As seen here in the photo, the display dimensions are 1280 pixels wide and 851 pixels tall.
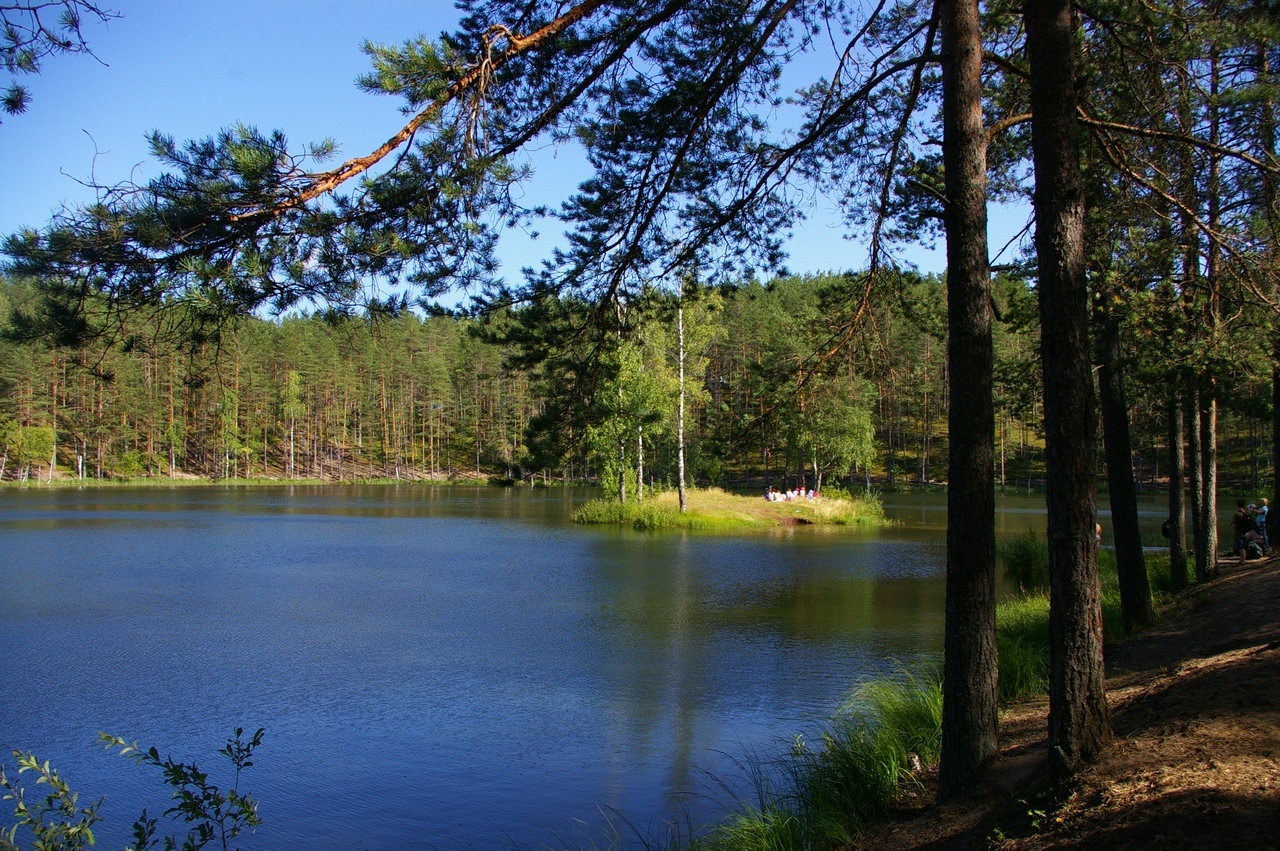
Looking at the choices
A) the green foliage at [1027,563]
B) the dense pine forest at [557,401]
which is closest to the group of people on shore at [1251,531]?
the dense pine forest at [557,401]

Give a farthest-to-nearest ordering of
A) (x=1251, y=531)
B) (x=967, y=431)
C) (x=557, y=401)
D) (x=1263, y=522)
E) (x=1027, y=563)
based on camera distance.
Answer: (x=1027, y=563) → (x=1263, y=522) → (x=1251, y=531) → (x=557, y=401) → (x=967, y=431)

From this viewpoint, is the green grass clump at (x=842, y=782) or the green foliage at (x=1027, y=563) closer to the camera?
the green grass clump at (x=842, y=782)

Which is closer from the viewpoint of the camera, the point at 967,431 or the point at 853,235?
the point at 967,431

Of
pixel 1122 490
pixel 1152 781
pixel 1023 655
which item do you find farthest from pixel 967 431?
pixel 1122 490

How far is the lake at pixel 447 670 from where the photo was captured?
7156mm

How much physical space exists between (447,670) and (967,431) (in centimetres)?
812

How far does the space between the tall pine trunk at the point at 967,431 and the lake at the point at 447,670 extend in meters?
2.41

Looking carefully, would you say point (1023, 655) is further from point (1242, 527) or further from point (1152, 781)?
point (1242, 527)

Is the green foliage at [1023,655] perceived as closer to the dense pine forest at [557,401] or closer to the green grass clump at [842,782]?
the green grass clump at [842,782]

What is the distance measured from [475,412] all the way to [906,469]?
1551 inches

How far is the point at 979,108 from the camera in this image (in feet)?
17.2

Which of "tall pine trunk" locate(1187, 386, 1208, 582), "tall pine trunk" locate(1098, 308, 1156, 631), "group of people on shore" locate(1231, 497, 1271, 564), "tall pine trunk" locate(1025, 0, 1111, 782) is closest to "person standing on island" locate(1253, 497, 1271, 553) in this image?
"group of people on shore" locate(1231, 497, 1271, 564)

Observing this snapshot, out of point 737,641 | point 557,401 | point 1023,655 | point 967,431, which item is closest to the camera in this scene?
point 967,431

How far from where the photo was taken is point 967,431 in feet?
17.1
